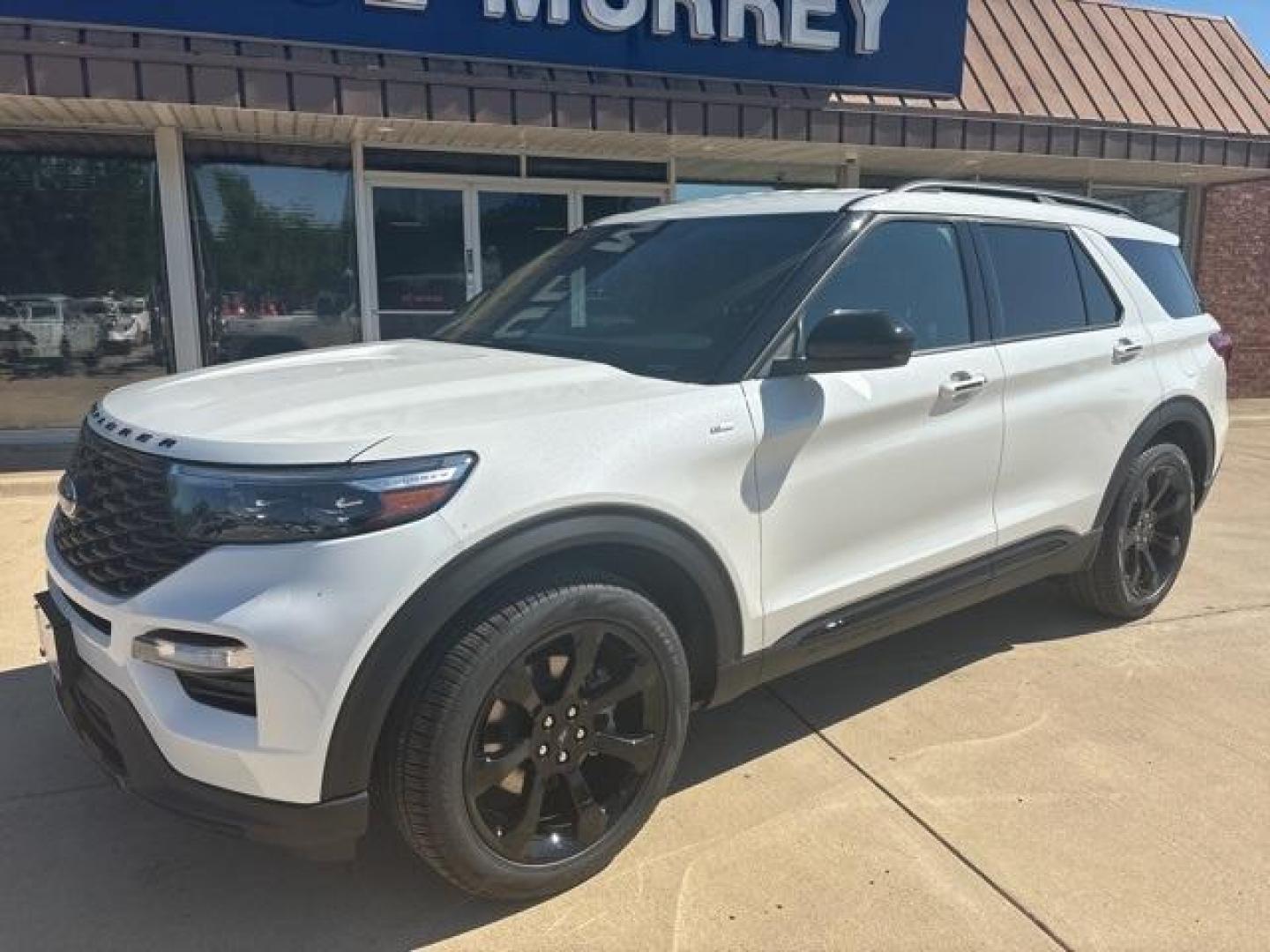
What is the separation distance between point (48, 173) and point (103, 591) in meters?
8.07

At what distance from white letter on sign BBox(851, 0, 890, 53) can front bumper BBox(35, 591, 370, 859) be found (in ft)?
28.5

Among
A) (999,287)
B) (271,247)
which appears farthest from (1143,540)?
(271,247)

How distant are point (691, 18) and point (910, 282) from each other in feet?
19.9

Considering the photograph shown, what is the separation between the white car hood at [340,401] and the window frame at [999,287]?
1.54 meters

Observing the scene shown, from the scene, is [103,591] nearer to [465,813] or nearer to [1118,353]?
[465,813]

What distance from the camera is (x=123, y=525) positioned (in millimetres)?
2328

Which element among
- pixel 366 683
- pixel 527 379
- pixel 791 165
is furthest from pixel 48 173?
pixel 366 683

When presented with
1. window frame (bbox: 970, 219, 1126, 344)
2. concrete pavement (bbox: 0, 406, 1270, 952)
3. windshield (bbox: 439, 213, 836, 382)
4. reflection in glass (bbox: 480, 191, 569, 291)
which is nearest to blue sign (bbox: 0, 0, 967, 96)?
reflection in glass (bbox: 480, 191, 569, 291)

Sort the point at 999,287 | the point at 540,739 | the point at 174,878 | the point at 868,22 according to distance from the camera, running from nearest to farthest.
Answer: the point at 540,739 → the point at 174,878 → the point at 999,287 → the point at 868,22

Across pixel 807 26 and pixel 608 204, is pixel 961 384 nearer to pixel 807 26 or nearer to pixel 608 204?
pixel 807 26

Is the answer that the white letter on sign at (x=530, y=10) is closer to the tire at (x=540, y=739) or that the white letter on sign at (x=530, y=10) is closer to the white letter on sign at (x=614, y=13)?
the white letter on sign at (x=614, y=13)

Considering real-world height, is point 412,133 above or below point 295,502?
above

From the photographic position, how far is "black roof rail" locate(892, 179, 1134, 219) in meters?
3.64

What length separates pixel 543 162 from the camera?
9977 mm
